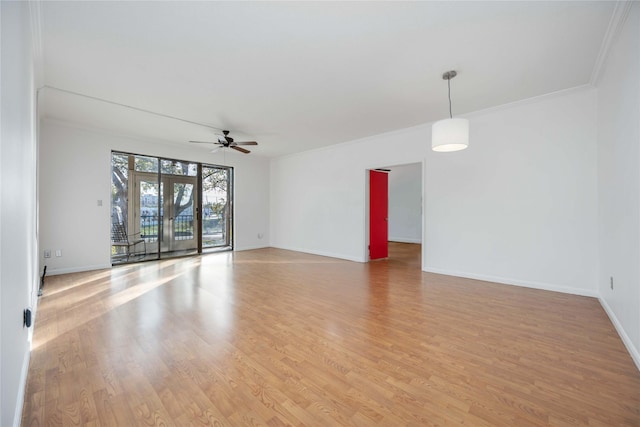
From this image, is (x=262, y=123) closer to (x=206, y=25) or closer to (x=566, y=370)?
(x=206, y=25)

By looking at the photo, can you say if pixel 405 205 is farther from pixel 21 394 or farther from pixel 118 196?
pixel 21 394

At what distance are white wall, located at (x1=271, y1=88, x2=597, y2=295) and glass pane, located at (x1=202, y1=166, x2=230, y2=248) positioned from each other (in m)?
3.94

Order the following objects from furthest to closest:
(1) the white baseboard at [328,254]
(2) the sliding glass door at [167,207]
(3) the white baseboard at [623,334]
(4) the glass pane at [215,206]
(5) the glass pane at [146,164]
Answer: (4) the glass pane at [215,206] → (1) the white baseboard at [328,254] → (5) the glass pane at [146,164] → (2) the sliding glass door at [167,207] → (3) the white baseboard at [623,334]

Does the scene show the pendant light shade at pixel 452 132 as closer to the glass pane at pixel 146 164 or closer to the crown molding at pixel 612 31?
the crown molding at pixel 612 31

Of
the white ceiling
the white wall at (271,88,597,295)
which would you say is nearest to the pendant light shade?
the white ceiling

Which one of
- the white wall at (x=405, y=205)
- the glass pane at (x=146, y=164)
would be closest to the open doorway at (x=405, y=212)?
the white wall at (x=405, y=205)

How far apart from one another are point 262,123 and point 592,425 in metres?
5.09

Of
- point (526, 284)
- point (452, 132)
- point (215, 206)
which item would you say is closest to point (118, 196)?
point (215, 206)

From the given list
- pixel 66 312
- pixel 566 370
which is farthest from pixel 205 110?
pixel 566 370

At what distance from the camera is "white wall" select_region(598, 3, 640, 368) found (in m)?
2.10

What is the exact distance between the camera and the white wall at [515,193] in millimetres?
3590

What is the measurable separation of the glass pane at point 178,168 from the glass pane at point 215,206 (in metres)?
0.27

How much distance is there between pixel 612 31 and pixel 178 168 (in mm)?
7337

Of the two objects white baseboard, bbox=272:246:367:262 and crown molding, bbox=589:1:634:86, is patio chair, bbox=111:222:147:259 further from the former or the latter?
crown molding, bbox=589:1:634:86
